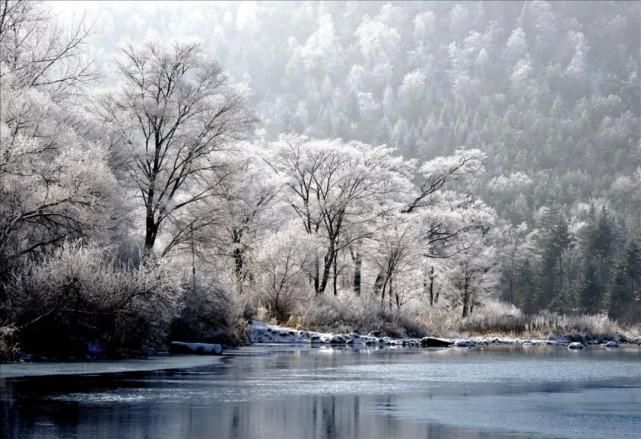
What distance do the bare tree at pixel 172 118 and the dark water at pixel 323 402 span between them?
49.6 feet

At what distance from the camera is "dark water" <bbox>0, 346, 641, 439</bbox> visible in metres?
12.5

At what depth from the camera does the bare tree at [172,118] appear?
38.8 m

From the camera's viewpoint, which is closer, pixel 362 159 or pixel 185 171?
pixel 185 171

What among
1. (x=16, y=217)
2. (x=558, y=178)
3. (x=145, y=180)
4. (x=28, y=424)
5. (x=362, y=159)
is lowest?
(x=28, y=424)

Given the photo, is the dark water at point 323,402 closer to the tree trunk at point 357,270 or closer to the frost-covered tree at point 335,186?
the frost-covered tree at point 335,186

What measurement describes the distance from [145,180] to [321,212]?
17.0 meters

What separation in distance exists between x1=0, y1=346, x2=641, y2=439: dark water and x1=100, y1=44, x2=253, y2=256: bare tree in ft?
49.6

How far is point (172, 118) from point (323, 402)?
82.5 feet

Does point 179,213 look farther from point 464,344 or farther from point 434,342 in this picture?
point 464,344

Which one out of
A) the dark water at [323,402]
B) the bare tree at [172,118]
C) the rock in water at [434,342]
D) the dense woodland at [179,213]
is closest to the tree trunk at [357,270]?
the dense woodland at [179,213]

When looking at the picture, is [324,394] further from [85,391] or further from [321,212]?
[321,212]

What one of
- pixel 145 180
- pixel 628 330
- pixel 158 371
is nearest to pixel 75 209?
pixel 158 371

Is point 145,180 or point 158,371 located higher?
point 145,180

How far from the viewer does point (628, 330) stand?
185 ft
